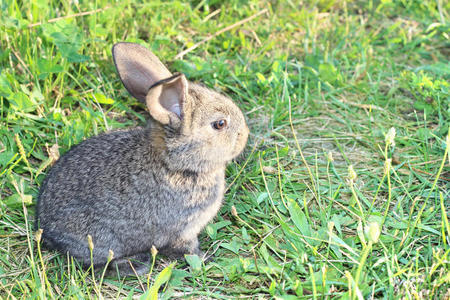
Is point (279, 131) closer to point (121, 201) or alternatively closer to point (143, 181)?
point (143, 181)

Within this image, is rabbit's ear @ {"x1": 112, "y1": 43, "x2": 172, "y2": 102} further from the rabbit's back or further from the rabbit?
the rabbit's back

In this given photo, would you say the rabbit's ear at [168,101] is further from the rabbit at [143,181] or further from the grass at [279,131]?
the grass at [279,131]

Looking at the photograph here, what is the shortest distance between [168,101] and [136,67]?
45cm

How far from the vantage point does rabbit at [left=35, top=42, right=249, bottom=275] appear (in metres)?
3.71

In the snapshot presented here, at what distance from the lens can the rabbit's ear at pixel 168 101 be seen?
134 inches

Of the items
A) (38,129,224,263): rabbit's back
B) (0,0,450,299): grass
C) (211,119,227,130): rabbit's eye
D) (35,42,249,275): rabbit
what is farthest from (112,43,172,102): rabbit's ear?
(0,0,450,299): grass

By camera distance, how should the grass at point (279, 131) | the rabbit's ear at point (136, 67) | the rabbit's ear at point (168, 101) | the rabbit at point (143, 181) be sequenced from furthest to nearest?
the rabbit's ear at point (136, 67) → the rabbit at point (143, 181) → the grass at point (279, 131) → the rabbit's ear at point (168, 101)

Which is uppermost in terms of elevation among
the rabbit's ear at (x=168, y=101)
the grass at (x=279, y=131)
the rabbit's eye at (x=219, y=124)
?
the rabbit's ear at (x=168, y=101)

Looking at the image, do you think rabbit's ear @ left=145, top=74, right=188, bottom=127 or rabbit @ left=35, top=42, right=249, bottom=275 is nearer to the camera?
rabbit's ear @ left=145, top=74, right=188, bottom=127

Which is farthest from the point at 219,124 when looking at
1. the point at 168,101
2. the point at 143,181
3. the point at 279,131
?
the point at 279,131

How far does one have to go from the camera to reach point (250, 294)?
3.56 meters

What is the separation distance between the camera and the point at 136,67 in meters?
3.85

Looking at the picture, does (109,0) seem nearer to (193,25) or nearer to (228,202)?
(193,25)

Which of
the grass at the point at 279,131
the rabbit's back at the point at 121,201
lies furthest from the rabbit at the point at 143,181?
the grass at the point at 279,131
